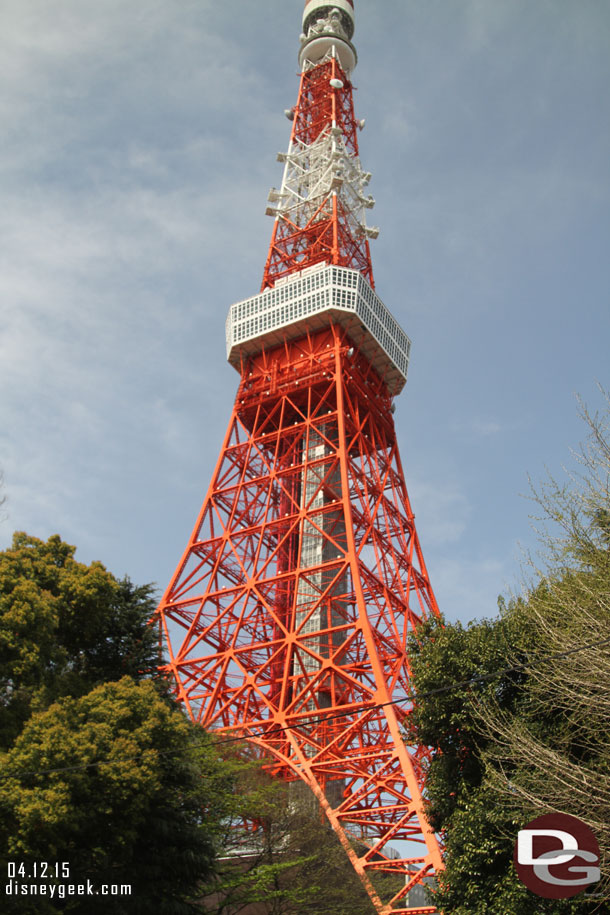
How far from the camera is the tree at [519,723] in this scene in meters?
9.79

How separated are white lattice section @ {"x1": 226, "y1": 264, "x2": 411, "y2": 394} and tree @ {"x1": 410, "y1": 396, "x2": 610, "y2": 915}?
19658 millimetres

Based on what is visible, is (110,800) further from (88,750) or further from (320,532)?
(320,532)

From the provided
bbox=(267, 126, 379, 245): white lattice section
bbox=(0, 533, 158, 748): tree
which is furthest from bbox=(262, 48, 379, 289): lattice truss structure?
bbox=(0, 533, 158, 748): tree

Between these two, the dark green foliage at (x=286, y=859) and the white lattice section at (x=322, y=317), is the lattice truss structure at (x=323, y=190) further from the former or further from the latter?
the dark green foliage at (x=286, y=859)

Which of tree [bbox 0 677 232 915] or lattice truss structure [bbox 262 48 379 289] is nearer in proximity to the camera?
tree [bbox 0 677 232 915]

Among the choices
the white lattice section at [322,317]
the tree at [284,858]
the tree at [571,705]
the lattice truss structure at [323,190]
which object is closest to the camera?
the tree at [571,705]

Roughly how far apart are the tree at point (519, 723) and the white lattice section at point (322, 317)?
19.7 meters

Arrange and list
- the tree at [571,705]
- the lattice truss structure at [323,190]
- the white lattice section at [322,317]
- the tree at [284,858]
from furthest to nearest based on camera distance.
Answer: the lattice truss structure at [323,190]
the white lattice section at [322,317]
the tree at [284,858]
the tree at [571,705]

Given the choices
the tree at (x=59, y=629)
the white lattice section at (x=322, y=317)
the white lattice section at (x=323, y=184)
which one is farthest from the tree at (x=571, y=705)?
the white lattice section at (x=323, y=184)

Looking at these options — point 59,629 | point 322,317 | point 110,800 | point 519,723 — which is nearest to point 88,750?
point 110,800

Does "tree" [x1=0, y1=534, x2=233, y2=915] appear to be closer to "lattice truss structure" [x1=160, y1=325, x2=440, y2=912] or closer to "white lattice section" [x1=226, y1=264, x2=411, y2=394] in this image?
"lattice truss structure" [x1=160, y1=325, x2=440, y2=912]

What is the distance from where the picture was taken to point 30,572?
552 inches

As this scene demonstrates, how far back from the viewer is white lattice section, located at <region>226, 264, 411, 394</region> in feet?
105

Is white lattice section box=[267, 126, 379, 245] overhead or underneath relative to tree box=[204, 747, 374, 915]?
overhead
